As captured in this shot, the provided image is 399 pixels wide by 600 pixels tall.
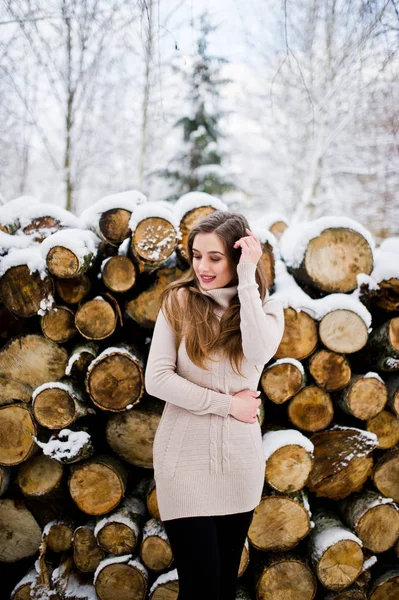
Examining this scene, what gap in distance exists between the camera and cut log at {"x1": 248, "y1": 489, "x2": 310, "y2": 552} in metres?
2.00

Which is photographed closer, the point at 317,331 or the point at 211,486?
the point at 211,486

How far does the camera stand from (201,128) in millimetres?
8469

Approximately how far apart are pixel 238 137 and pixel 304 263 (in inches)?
420

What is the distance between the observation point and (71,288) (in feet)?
6.53

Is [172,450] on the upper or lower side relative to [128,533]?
upper

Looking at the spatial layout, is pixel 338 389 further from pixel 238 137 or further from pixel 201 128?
pixel 238 137

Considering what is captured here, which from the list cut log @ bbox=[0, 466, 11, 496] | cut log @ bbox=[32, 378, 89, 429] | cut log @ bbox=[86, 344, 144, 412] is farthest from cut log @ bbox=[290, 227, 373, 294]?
cut log @ bbox=[0, 466, 11, 496]

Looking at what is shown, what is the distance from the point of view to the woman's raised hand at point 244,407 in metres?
1.42

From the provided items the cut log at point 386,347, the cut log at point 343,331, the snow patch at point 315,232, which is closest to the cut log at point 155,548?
the cut log at point 343,331

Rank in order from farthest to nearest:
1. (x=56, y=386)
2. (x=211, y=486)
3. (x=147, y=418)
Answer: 1. (x=147, y=418)
2. (x=56, y=386)
3. (x=211, y=486)

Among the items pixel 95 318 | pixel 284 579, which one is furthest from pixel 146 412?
pixel 284 579

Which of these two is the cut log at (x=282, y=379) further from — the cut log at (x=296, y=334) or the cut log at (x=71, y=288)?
the cut log at (x=71, y=288)

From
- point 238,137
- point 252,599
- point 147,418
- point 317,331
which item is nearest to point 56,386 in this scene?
point 147,418

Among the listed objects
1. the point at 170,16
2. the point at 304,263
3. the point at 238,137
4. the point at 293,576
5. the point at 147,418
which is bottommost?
the point at 293,576
